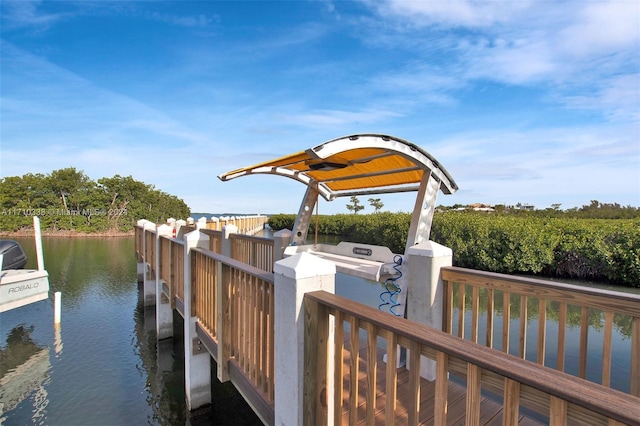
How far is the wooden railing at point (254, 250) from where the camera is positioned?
5844 mm

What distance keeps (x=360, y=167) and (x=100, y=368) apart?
16.6 feet

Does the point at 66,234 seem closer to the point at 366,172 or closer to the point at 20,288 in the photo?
the point at 20,288

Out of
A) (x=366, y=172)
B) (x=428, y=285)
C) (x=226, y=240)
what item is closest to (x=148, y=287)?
(x=226, y=240)

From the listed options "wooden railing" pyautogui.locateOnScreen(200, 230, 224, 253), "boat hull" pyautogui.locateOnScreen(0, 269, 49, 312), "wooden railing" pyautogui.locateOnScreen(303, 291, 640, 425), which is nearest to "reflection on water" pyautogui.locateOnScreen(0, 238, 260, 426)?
"boat hull" pyautogui.locateOnScreen(0, 269, 49, 312)

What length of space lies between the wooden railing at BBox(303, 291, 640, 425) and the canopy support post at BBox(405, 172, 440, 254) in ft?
6.72

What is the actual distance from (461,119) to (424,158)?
6283 mm

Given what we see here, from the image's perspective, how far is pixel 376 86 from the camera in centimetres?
916

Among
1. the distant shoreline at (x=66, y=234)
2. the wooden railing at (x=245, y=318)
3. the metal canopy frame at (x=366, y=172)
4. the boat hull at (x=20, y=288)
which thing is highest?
the metal canopy frame at (x=366, y=172)

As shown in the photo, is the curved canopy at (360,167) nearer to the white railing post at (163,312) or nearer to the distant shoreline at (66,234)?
the white railing post at (163,312)

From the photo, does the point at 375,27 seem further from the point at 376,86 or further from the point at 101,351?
the point at 101,351

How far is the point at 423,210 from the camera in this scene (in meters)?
3.51

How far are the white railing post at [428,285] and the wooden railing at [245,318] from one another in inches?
52.2

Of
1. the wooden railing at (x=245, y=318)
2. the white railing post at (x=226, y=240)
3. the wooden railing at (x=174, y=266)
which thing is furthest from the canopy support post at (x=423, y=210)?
the white railing post at (x=226, y=240)

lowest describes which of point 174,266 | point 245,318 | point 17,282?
point 17,282
